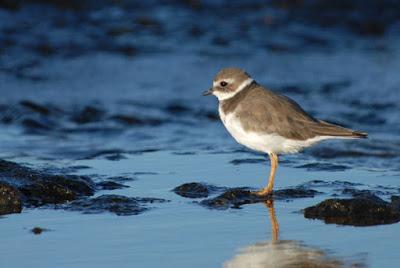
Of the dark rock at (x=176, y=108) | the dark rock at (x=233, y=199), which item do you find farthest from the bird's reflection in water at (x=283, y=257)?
the dark rock at (x=176, y=108)

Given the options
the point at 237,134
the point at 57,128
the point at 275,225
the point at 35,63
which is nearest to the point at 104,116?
the point at 57,128

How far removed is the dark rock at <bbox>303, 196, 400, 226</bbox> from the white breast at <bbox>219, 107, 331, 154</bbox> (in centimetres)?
81

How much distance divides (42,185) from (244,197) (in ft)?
5.04

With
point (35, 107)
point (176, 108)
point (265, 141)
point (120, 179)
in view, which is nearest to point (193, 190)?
point (265, 141)

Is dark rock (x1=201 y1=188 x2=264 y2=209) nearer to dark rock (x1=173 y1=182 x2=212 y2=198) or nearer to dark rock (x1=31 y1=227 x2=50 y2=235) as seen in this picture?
dark rock (x1=173 y1=182 x2=212 y2=198)

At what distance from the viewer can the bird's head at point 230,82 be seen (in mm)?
7516

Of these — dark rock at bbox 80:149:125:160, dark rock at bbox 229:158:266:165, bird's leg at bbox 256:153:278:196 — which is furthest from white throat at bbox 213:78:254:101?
dark rock at bbox 80:149:125:160

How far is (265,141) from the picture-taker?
7.05 metres

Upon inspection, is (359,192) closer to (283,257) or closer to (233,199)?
(233,199)

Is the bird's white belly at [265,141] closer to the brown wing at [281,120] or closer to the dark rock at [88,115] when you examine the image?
the brown wing at [281,120]

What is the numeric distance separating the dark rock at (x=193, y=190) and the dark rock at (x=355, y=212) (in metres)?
0.97

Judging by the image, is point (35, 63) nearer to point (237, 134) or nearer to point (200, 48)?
point (200, 48)

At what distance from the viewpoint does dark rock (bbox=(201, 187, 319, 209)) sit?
6.69 metres

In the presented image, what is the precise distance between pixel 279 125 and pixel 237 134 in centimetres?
34
